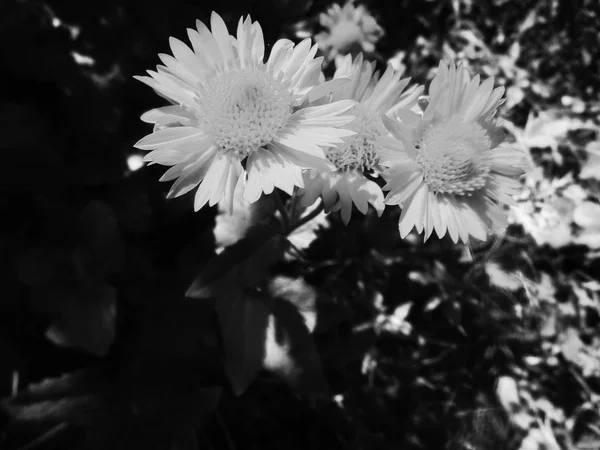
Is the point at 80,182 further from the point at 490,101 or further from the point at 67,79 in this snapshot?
the point at 490,101

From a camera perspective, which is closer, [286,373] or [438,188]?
[438,188]

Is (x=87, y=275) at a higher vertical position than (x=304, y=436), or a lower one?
higher

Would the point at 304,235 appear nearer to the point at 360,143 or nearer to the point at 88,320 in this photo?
the point at 360,143

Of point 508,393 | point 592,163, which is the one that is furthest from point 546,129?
point 508,393

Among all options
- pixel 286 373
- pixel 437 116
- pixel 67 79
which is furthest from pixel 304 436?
pixel 67 79

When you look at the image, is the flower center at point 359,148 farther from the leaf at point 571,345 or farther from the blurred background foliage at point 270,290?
the leaf at point 571,345

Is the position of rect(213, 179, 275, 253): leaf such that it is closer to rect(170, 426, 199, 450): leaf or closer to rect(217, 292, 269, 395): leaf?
rect(217, 292, 269, 395): leaf
